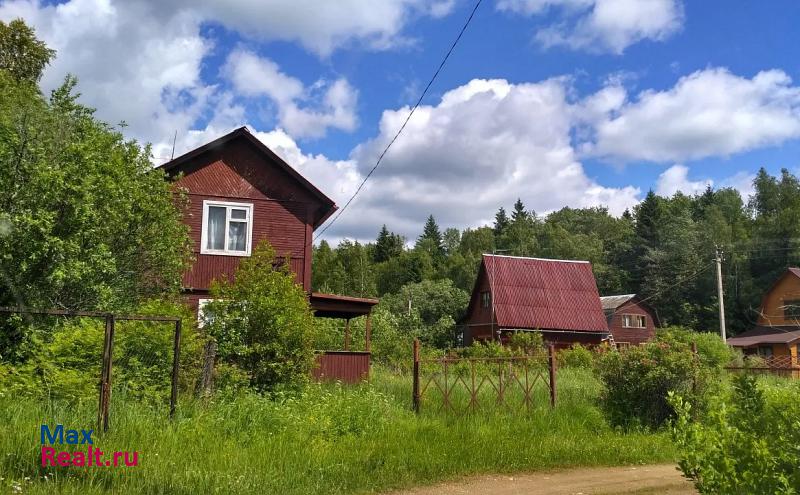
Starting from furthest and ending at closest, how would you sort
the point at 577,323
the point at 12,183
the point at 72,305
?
the point at 577,323 < the point at 72,305 < the point at 12,183

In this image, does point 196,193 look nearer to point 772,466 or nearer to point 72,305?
point 72,305

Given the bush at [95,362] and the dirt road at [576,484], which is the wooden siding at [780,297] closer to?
the dirt road at [576,484]

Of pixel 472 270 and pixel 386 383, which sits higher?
pixel 472 270

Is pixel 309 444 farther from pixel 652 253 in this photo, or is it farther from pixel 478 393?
pixel 652 253

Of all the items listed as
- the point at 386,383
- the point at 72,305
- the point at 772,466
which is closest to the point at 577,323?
the point at 386,383

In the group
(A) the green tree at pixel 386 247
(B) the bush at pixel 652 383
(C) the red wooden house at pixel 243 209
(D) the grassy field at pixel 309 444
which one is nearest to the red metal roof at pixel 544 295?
(C) the red wooden house at pixel 243 209

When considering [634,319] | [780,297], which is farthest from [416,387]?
[780,297]

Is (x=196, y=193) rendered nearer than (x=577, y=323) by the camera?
Yes

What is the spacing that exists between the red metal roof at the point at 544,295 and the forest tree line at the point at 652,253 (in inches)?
511

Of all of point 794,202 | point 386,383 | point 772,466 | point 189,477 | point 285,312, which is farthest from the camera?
point 794,202

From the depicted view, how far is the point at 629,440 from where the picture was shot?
10984 mm

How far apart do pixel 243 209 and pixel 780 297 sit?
45770 mm

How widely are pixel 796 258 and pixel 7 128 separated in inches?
2475

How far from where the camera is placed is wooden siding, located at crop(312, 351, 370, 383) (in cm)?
1622
